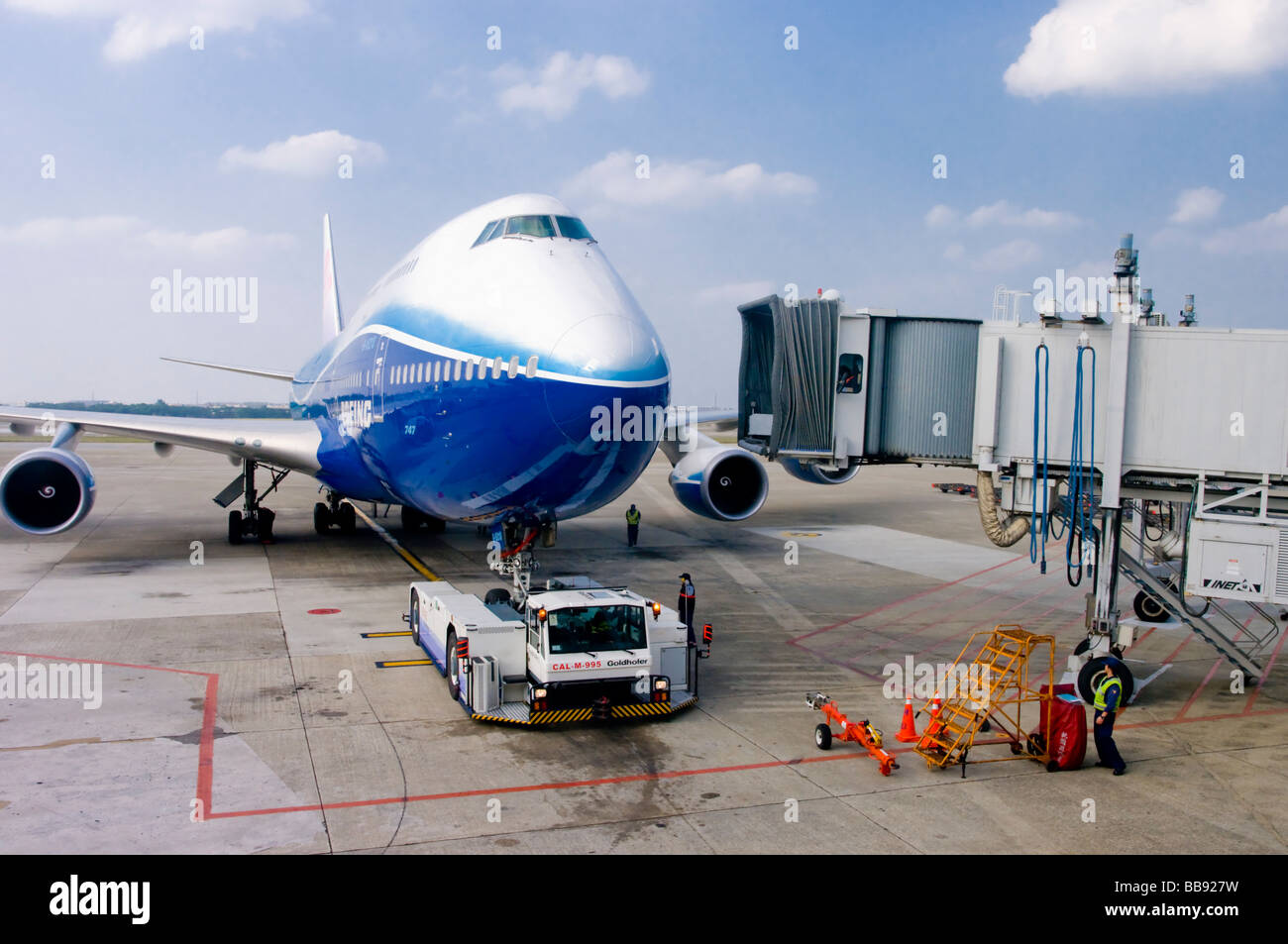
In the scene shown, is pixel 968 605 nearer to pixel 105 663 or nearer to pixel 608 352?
pixel 608 352

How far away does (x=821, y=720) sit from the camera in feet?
40.6

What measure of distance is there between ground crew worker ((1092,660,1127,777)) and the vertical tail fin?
28932 mm

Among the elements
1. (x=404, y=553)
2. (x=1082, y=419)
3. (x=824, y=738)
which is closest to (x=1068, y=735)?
(x=824, y=738)

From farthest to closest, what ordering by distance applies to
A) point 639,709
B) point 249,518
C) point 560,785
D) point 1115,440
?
point 249,518 < point 1115,440 < point 639,709 < point 560,785

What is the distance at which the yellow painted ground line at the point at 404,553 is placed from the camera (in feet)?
73.9

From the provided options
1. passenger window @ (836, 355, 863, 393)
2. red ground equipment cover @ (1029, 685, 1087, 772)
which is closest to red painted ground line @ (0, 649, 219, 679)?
passenger window @ (836, 355, 863, 393)

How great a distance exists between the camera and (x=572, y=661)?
1166 centimetres

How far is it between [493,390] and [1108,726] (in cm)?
835

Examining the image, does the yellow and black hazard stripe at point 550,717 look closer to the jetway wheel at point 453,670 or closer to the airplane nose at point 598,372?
the jetway wheel at point 453,670

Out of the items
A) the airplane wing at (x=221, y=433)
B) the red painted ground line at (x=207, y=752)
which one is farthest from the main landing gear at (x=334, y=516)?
the red painted ground line at (x=207, y=752)

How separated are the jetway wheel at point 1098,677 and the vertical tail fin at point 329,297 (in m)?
27.8

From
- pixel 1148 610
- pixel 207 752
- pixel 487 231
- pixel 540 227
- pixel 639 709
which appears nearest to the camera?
pixel 207 752

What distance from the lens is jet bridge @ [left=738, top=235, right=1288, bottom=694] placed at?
12.6m
